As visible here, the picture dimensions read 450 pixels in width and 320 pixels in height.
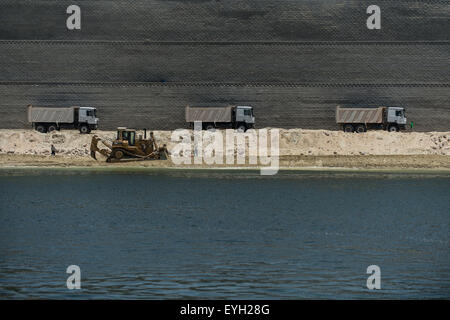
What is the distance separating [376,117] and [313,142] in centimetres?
561

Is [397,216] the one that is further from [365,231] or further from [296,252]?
[296,252]

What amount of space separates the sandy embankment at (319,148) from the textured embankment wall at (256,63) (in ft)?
5.21

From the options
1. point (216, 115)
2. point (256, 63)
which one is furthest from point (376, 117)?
point (216, 115)

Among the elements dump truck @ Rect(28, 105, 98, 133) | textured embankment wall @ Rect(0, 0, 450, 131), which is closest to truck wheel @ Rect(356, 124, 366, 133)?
textured embankment wall @ Rect(0, 0, 450, 131)

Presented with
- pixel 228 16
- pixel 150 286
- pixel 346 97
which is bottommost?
pixel 150 286

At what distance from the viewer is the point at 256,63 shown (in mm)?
70375

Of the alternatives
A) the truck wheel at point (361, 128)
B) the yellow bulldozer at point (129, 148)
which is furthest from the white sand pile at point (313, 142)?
the yellow bulldozer at point (129, 148)

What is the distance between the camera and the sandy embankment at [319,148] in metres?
67.8

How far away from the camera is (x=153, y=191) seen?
47.0 m

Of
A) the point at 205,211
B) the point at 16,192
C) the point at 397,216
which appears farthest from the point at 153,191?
the point at 397,216

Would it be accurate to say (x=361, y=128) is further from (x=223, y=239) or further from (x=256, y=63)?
(x=223, y=239)

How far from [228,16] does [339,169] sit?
1584 cm

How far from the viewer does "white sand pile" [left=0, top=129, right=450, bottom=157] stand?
68.6 m

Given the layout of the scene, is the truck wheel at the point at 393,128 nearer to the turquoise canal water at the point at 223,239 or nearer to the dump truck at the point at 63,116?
the turquoise canal water at the point at 223,239
